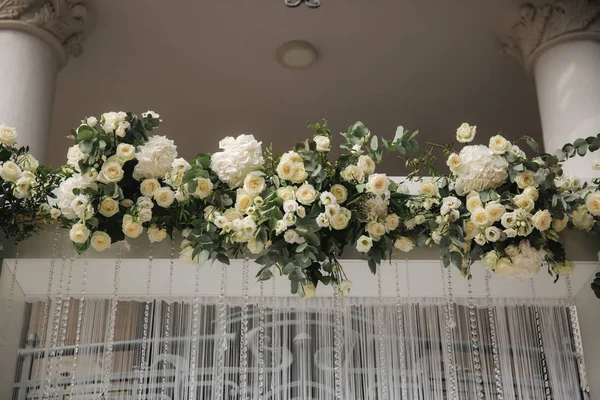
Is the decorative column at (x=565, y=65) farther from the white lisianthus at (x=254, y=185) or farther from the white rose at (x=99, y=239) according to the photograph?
the white rose at (x=99, y=239)

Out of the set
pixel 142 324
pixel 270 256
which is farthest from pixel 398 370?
pixel 142 324

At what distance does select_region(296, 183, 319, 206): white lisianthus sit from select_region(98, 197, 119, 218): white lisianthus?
0.79 metres

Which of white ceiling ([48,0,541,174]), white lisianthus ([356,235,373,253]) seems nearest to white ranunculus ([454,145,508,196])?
white lisianthus ([356,235,373,253])

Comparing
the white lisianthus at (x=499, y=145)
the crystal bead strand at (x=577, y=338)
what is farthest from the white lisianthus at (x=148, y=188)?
the crystal bead strand at (x=577, y=338)

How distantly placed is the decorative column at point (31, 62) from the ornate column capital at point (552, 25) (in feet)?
11.1

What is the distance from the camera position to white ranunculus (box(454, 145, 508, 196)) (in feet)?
10.4

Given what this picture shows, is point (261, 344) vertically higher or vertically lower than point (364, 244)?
lower

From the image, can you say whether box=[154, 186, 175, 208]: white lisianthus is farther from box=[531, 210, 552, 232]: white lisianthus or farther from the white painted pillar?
the white painted pillar

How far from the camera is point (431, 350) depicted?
361 centimetres

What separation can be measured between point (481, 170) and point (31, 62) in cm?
313

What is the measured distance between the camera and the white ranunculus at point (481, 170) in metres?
3.16

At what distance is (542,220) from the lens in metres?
3.05

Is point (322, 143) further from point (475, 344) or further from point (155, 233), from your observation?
point (475, 344)

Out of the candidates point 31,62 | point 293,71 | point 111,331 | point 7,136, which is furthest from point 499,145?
point 293,71
